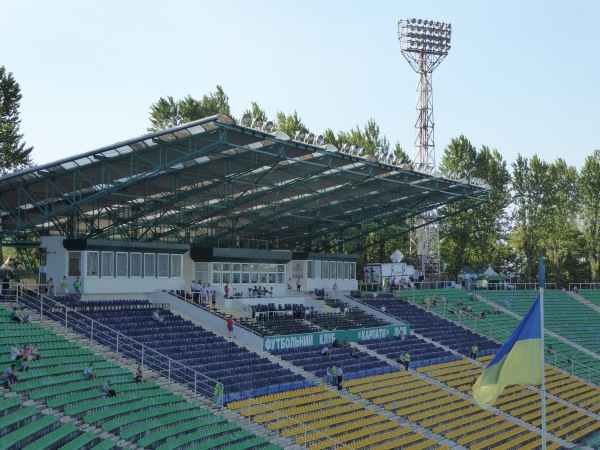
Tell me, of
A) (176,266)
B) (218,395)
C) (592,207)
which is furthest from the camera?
(592,207)

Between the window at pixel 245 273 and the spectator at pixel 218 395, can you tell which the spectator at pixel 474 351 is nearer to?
the window at pixel 245 273

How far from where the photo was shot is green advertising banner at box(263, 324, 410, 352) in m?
37.5

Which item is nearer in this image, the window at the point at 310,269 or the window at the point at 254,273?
the window at the point at 254,273

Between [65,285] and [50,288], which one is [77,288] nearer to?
[65,285]

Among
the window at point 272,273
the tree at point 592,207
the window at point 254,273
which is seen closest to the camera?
the window at point 254,273

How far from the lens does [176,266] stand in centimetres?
4400

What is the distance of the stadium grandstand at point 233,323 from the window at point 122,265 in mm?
108

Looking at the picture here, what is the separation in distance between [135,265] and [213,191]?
19.5 ft

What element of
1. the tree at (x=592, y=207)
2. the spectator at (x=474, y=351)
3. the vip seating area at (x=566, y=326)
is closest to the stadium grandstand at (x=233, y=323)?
the vip seating area at (x=566, y=326)

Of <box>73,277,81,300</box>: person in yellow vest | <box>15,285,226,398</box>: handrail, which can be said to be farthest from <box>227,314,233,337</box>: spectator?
<box>73,277,81,300</box>: person in yellow vest

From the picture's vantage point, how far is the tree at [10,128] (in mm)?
57594

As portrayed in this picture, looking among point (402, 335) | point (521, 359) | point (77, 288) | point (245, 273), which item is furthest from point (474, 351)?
point (521, 359)

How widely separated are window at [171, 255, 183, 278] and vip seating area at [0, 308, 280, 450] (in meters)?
14.4

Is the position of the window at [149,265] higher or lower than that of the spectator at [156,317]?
higher
